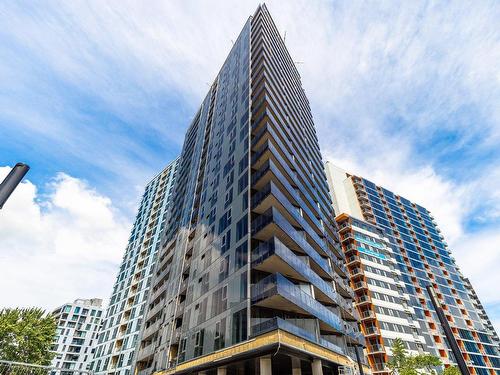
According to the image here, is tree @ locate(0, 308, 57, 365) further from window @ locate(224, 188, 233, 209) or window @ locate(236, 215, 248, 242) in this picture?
window @ locate(236, 215, 248, 242)

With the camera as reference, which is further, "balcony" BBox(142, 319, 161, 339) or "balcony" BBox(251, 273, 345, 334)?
"balcony" BBox(142, 319, 161, 339)

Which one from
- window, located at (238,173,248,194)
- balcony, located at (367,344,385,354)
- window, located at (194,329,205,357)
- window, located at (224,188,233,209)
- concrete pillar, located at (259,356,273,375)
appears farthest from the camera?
balcony, located at (367,344,385,354)

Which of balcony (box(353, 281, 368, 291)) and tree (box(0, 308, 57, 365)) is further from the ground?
balcony (box(353, 281, 368, 291))

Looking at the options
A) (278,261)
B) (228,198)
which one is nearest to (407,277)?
(228,198)

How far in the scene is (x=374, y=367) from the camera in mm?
49469

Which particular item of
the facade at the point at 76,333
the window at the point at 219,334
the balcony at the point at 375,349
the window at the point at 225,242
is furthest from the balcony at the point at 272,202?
the facade at the point at 76,333

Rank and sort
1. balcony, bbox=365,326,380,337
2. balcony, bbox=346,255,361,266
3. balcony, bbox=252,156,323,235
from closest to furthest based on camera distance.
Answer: balcony, bbox=252,156,323,235
balcony, bbox=365,326,380,337
balcony, bbox=346,255,361,266

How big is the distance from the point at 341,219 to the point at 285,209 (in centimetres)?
4471

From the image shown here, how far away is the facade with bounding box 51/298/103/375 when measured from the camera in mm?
91688

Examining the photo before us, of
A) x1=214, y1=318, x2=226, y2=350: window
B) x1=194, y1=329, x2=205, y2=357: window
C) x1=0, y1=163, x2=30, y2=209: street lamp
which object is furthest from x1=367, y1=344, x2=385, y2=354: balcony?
x1=0, y1=163, x2=30, y2=209: street lamp

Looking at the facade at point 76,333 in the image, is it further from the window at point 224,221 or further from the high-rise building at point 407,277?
the window at point 224,221

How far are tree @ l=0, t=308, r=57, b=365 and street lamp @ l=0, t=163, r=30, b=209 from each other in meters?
47.3

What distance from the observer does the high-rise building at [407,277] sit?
56.0 meters

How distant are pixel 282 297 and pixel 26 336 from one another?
39.3m
